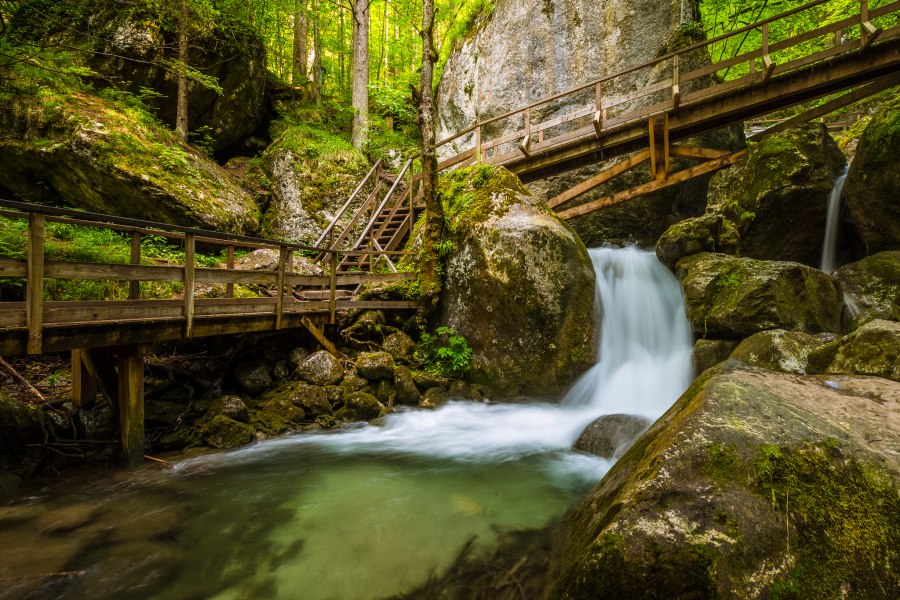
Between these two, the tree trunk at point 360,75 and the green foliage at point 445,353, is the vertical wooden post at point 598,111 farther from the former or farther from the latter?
the tree trunk at point 360,75

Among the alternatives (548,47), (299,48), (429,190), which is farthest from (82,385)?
(299,48)

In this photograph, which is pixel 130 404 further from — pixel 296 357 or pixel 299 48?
pixel 299 48

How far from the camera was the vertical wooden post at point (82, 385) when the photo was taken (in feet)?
17.4

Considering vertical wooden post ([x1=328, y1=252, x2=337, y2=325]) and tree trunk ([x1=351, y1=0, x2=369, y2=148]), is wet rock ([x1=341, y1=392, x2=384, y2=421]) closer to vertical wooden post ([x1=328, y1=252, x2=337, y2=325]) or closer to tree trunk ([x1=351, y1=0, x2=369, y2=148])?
vertical wooden post ([x1=328, y1=252, x2=337, y2=325])

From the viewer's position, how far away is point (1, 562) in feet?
10.6

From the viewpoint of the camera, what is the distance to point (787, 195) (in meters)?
9.20

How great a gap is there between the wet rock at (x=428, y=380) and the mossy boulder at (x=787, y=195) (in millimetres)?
6766

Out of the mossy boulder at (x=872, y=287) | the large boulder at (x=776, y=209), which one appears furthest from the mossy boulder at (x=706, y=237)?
the mossy boulder at (x=872, y=287)

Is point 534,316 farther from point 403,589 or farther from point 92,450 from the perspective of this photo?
point 92,450

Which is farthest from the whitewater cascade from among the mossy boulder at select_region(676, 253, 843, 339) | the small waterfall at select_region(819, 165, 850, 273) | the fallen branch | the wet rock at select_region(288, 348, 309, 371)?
the small waterfall at select_region(819, 165, 850, 273)

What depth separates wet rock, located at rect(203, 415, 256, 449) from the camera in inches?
224

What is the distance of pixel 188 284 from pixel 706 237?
378 inches

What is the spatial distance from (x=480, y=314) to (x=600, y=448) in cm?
323

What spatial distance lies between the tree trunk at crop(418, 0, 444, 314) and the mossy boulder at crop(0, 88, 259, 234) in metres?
4.88
